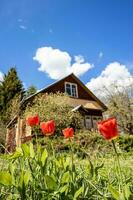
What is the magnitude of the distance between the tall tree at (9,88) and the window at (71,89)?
27.0 ft

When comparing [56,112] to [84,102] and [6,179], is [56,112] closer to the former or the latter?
[84,102]

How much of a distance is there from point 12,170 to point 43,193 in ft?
1.02

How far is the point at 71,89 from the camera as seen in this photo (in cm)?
3700

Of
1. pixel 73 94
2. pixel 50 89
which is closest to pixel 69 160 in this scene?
pixel 50 89

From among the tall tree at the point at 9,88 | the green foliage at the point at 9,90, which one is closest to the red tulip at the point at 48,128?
the green foliage at the point at 9,90

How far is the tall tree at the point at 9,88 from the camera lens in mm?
42719

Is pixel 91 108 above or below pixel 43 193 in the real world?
above

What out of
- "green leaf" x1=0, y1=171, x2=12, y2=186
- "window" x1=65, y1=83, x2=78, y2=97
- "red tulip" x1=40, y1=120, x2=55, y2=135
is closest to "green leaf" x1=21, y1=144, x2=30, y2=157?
"red tulip" x1=40, y1=120, x2=55, y2=135

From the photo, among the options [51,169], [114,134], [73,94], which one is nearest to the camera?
[114,134]

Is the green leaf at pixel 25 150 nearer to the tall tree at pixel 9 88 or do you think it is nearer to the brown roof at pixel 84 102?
the brown roof at pixel 84 102

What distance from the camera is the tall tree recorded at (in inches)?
1682

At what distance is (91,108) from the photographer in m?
35.8

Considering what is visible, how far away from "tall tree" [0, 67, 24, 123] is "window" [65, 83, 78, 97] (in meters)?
8.24

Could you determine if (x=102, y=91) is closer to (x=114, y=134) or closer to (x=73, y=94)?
(x=73, y=94)
